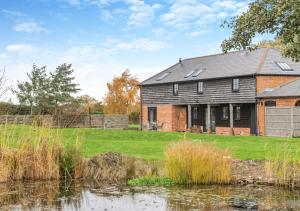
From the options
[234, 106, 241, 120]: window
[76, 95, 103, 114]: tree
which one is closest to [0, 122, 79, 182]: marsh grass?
[234, 106, 241, 120]: window

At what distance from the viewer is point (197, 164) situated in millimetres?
12758

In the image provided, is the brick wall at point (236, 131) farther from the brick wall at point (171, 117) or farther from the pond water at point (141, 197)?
the pond water at point (141, 197)

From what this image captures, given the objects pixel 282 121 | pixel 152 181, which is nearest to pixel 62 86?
pixel 282 121

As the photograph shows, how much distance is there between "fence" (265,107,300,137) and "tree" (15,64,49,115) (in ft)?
89.3

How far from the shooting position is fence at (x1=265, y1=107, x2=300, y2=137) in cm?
3078

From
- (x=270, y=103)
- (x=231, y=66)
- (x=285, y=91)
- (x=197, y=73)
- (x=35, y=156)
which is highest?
(x=231, y=66)

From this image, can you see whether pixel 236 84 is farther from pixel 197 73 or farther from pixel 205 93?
pixel 197 73

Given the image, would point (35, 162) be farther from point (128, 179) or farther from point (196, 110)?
point (196, 110)

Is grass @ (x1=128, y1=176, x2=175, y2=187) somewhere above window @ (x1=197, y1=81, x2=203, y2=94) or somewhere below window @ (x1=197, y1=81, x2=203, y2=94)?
below

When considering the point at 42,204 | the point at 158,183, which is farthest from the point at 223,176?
the point at 42,204

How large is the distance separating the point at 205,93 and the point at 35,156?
26.0 metres

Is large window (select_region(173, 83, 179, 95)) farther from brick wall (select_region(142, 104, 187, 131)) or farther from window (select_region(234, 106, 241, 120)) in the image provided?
window (select_region(234, 106, 241, 120))

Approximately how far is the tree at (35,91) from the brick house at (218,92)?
13.2 m

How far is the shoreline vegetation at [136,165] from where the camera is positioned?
12781 millimetres
